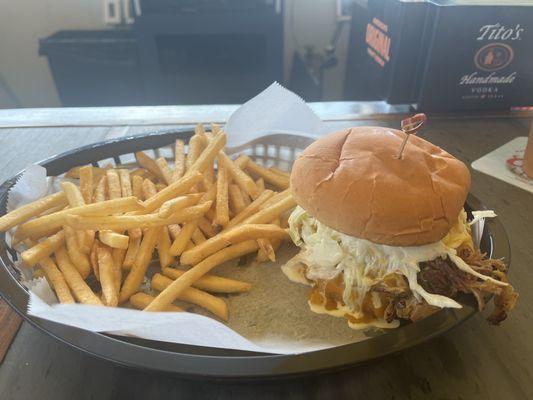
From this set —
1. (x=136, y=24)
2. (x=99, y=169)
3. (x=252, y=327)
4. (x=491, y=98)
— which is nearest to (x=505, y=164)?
(x=491, y=98)

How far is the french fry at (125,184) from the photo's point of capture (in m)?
1.45

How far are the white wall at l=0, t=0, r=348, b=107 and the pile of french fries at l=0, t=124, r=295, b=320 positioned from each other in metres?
3.46

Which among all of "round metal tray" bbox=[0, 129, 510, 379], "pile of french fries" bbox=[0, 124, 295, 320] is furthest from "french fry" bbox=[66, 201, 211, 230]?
"round metal tray" bbox=[0, 129, 510, 379]

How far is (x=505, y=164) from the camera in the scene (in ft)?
6.54

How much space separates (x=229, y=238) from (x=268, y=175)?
454 mm

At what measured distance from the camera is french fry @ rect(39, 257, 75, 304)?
3.70 feet

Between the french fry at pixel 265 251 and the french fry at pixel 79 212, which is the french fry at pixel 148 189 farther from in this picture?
the french fry at pixel 265 251

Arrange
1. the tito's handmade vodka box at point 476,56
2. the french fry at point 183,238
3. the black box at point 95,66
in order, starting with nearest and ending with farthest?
1. the french fry at point 183,238
2. the tito's handmade vodka box at point 476,56
3. the black box at point 95,66

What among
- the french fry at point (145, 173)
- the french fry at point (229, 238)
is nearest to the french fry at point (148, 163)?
the french fry at point (145, 173)

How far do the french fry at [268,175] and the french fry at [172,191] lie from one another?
13.6 inches

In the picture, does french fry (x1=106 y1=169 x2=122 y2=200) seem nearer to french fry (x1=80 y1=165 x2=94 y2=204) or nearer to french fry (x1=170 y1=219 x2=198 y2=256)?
french fry (x1=80 y1=165 x2=94 y2=204)

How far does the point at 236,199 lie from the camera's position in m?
1.53

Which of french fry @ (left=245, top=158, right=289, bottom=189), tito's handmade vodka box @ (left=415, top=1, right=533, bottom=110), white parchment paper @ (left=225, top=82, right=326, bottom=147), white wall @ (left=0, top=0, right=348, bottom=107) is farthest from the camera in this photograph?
white wall @ (left=0, top=0, right=348, bottom=107)

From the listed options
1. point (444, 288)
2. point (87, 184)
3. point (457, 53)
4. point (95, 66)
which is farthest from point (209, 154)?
point (95, 66)
